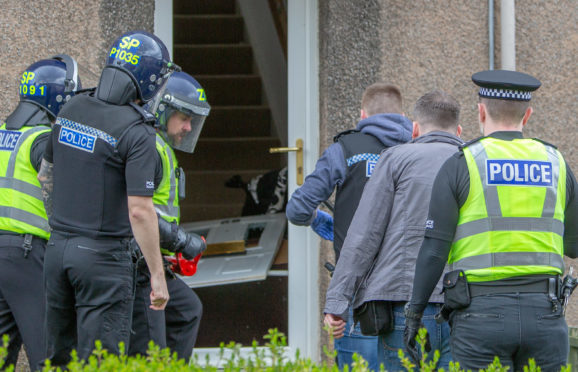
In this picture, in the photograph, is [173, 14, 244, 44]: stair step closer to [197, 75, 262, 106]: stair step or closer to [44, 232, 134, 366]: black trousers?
[197, 75, 262, 106]: stair step

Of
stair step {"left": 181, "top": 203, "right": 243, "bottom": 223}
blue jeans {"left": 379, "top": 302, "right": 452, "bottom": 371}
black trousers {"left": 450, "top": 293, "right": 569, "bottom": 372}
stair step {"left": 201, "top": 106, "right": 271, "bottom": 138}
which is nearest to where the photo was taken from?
black trousers {"left": 450, "top": 293, "right": 569, "bottom": 372}

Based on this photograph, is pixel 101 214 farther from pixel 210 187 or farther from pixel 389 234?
pixel 210 187

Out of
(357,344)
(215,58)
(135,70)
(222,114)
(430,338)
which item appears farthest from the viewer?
(215,58)

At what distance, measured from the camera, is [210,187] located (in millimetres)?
9078

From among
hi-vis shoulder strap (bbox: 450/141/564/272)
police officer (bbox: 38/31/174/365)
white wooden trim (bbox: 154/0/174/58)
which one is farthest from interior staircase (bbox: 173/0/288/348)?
hi-vis shoulder strap (bbox: 450/141/564/272)

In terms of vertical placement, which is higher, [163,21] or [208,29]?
[208,29]

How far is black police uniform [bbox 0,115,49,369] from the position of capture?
4.32 metres

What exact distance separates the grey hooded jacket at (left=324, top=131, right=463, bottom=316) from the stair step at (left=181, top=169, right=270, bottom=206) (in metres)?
5.27

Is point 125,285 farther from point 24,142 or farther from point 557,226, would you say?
point 557,226

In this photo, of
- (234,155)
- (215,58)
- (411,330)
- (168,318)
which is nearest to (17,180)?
(168,318)

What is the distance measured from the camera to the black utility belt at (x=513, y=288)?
129 inches

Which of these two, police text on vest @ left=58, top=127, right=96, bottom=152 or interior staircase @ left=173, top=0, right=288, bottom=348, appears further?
interior staircase @ left=173, top=0, right=288, bottom=348

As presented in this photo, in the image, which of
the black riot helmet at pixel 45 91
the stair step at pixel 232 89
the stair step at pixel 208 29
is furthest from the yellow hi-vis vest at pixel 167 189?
the stair step at pixel 208 29

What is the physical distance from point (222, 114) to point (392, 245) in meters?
5.80
